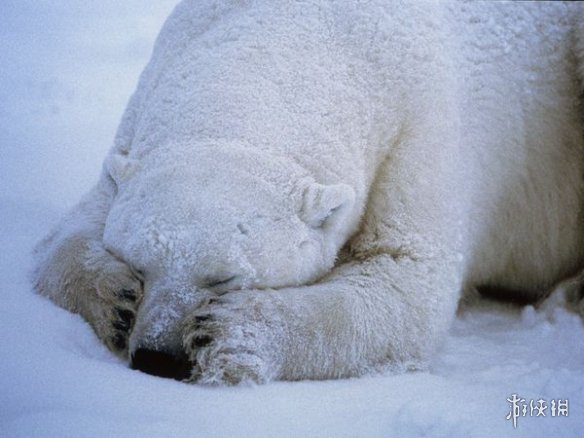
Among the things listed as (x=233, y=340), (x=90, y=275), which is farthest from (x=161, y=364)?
(x=90, y=275)

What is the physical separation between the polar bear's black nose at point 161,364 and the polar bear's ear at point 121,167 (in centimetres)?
78

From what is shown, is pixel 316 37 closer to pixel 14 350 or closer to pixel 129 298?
pixel 129 298

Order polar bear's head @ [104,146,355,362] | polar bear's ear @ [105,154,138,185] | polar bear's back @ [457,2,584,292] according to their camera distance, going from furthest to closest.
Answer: polar bear's back @ [457,2,584,292] < polar bear's ear @ [105,154,138,185] < polar bear's head @ [104,146,355,362]

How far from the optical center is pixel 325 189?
2361 mm

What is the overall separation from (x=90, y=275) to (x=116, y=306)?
29cm

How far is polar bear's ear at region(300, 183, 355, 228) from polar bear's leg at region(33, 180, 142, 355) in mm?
670

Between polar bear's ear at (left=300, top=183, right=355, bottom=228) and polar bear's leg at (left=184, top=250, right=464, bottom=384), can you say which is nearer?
polar bear's leg at (left=184, top=250, right=464, bottom=384)

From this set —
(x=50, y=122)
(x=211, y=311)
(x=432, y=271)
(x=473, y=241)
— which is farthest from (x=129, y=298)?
(x=50, y=122)

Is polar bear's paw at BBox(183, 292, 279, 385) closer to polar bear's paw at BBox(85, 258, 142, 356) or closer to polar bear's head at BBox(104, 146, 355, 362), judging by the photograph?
polar bear's head at BBox(104, 146, 355, 362)

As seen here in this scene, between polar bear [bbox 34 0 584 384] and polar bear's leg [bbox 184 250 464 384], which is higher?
polar bear [bbox 34 0 584 384]

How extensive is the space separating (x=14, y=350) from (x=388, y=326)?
1338 mm

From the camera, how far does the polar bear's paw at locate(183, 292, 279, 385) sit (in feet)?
6.63

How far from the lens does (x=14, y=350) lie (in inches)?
75.8

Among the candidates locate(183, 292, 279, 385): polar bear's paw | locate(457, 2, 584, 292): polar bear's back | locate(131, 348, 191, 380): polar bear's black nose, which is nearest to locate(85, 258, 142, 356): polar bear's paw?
locate(131, 348, 191, 380): polar bear's black nose
